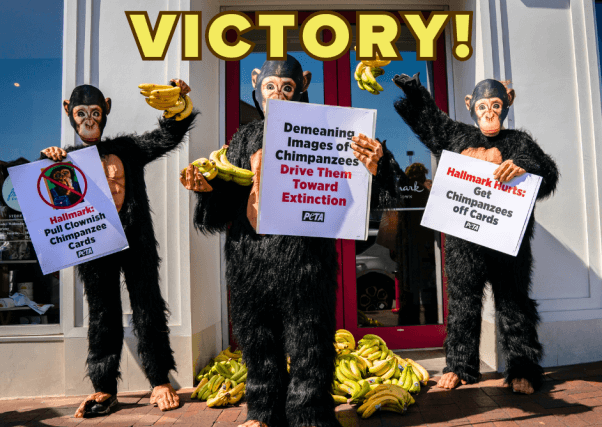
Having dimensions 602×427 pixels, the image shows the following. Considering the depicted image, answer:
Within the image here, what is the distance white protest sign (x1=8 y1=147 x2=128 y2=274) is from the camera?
3090 millimetres

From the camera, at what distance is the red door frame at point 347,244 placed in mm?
4707

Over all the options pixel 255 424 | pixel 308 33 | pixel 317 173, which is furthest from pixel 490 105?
pixel 255 424

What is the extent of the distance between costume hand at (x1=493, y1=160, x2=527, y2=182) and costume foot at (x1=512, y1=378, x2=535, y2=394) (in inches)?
58.9

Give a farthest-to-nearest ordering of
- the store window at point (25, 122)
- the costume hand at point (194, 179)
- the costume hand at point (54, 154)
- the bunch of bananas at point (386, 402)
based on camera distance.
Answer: the store window at point (25, 122)
the costume hand at point (54, 154)
the bunch of bananas at point (386, 402)
the costume hand at point (194, 179)

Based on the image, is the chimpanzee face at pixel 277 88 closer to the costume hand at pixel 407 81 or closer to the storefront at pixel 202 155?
the costume hand at pixel 407 81

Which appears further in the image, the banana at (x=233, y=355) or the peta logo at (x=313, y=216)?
the banana at (x=233, y=355)

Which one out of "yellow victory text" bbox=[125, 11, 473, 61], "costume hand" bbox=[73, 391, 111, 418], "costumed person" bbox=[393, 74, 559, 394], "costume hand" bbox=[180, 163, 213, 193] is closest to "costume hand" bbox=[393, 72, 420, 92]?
"costumed person" bbox=[393, 74, 559, 394]

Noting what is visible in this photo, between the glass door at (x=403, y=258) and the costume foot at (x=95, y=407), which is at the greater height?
the glass door at (x=403, y=258)

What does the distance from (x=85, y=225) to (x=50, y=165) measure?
1.57 feet

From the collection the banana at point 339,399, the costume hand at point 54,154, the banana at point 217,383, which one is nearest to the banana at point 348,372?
the banana at point 339,399

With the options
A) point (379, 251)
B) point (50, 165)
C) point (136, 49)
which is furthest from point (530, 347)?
point (136, 49)

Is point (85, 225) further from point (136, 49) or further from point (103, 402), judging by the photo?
point (136, 49)

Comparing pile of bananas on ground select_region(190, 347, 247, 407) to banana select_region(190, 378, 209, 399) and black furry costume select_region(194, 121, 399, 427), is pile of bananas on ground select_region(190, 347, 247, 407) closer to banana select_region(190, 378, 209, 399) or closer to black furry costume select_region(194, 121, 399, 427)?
banana select_region(190, 378, 209, 399)

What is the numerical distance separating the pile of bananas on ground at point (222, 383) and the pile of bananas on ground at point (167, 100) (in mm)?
1820
